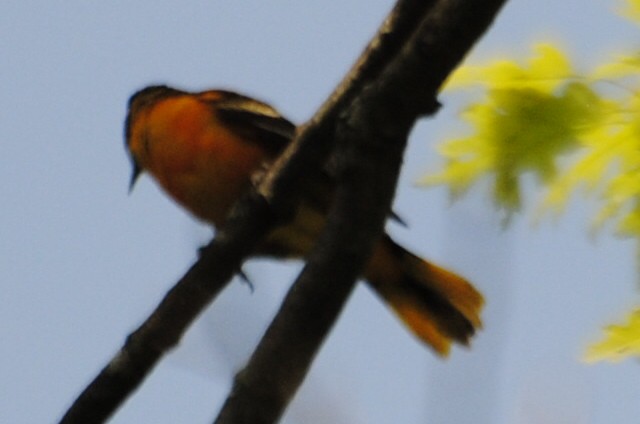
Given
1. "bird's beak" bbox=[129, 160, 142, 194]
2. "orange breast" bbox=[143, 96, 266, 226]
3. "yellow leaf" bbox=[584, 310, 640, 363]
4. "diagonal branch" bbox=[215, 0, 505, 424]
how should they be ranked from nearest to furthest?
1. "diagonal branch" bbox=[215, 0, 505, 424]
2. "yellow leaf" bbox=[584, 310, 640, 363]
3. "orange breast" bbox=[143, 96, 266, 226]
4. "bird's beak" bbox=[129, 160, 142, 194]

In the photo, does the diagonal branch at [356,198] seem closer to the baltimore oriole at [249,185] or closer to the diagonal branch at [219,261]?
the diagonal branch at [219,261]

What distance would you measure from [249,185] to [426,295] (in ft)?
2.43

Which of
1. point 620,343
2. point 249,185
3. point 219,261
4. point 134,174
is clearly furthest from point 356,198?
→ point 134,174

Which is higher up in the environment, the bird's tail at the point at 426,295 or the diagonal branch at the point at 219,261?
the diagonal branch at the point at 219,261

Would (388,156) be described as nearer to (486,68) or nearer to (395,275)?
(486,68)

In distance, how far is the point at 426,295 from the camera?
4.05m

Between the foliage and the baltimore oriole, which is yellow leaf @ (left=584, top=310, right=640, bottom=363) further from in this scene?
the baltimore oriole

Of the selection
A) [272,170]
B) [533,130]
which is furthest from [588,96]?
[272,170]

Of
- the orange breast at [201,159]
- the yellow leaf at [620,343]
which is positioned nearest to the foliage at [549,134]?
the yellow leaf at [620,343]

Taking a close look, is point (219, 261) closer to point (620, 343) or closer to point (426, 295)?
point (620, 343)

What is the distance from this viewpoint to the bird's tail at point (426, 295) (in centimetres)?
390

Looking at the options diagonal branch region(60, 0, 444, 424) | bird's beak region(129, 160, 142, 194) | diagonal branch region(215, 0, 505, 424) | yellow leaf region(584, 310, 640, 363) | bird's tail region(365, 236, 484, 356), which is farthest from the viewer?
bird's beak region(129, 160, 142, 194)

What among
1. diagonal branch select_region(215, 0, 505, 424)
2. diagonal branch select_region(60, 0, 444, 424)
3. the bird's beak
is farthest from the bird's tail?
diagonal branch select_region(215, 0, 505, 424)

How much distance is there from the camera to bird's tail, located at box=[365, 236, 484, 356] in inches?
153
